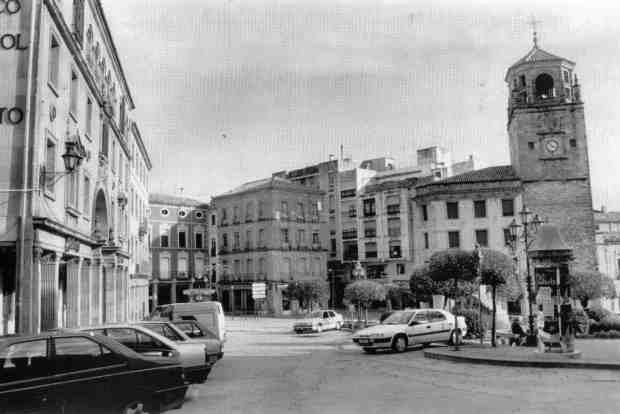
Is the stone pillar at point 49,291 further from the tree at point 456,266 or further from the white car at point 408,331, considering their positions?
the tree at point 456,266

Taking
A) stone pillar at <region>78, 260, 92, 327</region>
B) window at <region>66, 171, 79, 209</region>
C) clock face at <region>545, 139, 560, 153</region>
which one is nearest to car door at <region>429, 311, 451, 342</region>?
stone pillar at <region>78, 260, 92, 327</region>

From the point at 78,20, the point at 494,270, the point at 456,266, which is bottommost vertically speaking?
the point at 494,270

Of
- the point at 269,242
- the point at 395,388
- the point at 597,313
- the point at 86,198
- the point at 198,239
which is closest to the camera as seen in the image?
the point at 395,388

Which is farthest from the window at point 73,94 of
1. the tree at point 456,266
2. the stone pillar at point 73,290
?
the tree at point 456,266

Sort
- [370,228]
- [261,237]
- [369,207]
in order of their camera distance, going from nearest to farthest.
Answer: [261,237]
[370,228]
[369,207]

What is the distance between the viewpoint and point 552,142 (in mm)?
47125

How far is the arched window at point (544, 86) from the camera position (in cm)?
4769

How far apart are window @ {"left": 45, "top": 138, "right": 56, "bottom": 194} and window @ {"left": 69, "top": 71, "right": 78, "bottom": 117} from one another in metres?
3.03

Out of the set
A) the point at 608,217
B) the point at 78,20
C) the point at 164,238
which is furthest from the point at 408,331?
the point at 608,217

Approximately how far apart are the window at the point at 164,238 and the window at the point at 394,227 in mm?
24749

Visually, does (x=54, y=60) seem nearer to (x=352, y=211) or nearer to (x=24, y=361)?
(x=24, y=361)

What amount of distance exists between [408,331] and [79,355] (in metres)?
14.7

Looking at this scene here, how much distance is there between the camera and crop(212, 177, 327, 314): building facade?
2402 inches

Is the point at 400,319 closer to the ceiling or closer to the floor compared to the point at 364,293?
closer to the floor
